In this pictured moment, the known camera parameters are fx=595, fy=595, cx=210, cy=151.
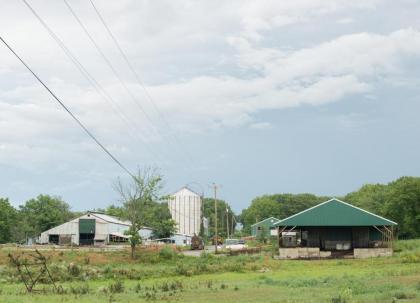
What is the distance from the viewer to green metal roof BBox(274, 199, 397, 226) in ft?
205

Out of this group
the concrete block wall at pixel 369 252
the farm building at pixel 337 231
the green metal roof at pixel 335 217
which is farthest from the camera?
the green metal roof at pixel 335 217

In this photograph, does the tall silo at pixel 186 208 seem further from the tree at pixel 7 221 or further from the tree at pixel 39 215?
the tree at pixel 7 221

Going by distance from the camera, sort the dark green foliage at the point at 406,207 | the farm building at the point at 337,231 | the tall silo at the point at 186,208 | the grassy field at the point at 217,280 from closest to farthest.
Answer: the grassy field at the point at 217,280, the farm building at the point at 337,231, the dark green foliage at the point at 406,207, the tall silo at the point at 186,208

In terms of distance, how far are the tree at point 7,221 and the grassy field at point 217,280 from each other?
43.0 meters

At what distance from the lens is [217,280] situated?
37.7 m

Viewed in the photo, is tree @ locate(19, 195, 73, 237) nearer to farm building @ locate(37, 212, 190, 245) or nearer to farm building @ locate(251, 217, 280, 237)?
farm building @ locate(37, 212, 190, 245)

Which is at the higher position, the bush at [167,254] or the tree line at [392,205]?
the tree line at [392,205]

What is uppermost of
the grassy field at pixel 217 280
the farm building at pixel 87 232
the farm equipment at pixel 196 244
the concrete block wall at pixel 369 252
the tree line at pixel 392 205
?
the tree line at pixel 392 205

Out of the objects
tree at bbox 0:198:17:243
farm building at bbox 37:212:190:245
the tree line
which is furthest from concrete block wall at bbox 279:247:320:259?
tree at bbox 0:198:17:243

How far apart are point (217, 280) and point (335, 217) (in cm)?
2824

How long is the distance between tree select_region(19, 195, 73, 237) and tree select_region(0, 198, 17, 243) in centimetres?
345

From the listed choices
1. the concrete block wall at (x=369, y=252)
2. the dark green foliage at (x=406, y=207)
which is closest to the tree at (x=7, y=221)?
the concrete block wall at (x=369, y=252)

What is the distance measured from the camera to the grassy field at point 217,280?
78.5 feet

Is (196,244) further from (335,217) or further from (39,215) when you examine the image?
(39,215)
